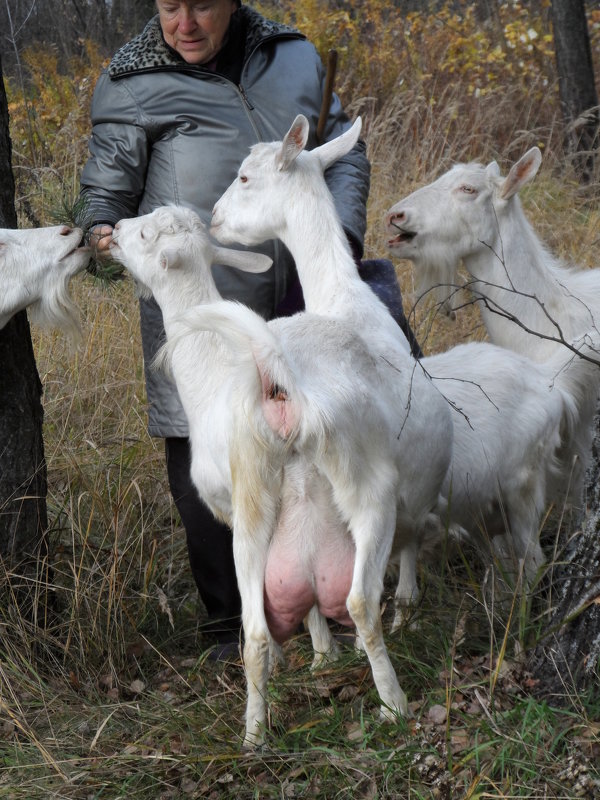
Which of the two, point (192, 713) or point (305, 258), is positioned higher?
point (305, 258)

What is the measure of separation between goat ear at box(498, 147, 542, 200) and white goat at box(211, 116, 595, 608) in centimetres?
88

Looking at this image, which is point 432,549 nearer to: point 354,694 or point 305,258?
point 354,694

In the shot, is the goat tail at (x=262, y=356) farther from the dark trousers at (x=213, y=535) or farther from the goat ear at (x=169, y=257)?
the dark trousers at (x=213, y=535)

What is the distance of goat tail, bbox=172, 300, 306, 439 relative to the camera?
2.70m

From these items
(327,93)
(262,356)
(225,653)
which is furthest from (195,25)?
(225,653)

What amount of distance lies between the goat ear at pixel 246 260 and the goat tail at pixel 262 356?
3.70 ft

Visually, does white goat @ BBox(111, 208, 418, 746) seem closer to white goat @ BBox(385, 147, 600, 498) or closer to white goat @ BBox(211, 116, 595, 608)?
white goat @ BBox(211, 116, 595, 608)

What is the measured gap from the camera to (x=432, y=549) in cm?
415

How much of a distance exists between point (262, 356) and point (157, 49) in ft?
6.33

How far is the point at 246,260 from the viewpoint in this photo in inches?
155

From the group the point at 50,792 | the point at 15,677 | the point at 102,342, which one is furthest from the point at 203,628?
the point at 102,342

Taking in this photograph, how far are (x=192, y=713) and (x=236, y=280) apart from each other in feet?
5.54

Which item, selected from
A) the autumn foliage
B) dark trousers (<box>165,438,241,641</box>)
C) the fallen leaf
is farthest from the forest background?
the autumn foliage

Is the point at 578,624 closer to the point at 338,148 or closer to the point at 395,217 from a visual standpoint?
the point at 338,148
